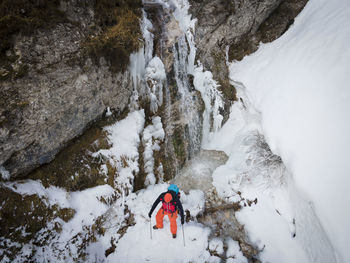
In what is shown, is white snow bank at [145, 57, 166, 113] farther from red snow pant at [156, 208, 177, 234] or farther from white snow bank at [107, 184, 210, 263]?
red snow pant at [156, 208, 177, 234]

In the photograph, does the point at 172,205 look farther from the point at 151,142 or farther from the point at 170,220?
the point at 151,142

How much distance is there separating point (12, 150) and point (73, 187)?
1.70 m

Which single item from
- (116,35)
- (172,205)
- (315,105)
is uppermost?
(315,105)

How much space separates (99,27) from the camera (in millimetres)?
5734

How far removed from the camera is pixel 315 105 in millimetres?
5469

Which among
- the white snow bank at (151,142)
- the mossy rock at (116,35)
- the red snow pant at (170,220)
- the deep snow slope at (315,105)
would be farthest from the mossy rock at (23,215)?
the deep snow slope at (315,105)

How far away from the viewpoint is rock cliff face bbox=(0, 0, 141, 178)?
412 centimetres

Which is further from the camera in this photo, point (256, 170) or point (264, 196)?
point (256, 170)

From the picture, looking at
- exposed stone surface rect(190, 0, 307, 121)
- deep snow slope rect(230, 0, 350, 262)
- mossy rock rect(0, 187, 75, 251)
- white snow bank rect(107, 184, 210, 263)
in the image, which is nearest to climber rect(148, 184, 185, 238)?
white snow bank rect(107, 184, 210, 263)

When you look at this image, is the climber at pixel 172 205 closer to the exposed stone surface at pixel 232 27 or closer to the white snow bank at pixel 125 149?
the white snow bank at pixel 125 149

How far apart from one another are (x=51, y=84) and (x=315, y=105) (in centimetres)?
713

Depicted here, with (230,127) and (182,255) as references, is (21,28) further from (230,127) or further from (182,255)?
(230,127)

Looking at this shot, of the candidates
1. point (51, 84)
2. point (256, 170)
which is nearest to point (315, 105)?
point (256, 170)

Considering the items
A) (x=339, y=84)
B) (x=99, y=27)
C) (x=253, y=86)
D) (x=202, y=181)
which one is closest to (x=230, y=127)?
(x=253, y=86)
